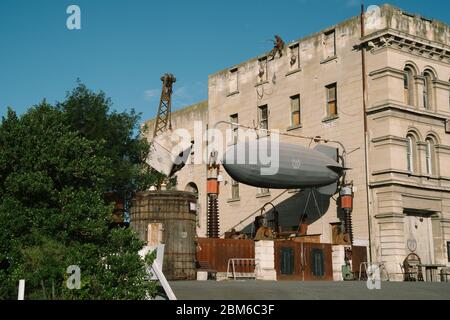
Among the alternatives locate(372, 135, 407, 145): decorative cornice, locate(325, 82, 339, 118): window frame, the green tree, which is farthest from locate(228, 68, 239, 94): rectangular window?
the green tree

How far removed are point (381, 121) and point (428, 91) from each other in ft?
15.7

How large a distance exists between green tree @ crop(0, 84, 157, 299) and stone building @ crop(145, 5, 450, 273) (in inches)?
782

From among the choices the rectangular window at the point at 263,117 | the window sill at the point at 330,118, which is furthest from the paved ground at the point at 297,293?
the rectangular window at the point at 263,117

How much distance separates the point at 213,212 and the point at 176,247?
8.54m

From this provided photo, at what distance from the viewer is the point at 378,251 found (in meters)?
35.7

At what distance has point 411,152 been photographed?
37344 millimetres

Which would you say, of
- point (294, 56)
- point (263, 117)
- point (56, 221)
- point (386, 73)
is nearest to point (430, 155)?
point (386, 73)

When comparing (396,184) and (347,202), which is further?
(347,202)

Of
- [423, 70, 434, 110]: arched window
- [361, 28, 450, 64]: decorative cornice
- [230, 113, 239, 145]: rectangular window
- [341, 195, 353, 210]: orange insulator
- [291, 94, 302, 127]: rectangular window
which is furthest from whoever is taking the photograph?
[230, 113, 239, 145]: rectangular window

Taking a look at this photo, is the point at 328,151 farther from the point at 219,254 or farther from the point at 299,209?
the point at 219,254

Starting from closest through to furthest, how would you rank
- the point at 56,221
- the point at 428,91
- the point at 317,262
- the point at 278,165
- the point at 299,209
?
1. the point at 56,221
2. the point at 317,262
3. the point at 278,165
4. the point at 428,91
5. the point at 299,209

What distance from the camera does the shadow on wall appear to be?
3900 cm

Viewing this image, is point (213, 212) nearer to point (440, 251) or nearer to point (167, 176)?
point (167, 176)

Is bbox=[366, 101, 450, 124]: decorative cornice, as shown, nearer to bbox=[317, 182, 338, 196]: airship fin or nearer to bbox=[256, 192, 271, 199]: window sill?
bbox=[317, 182, 338, 196]: airship fin
